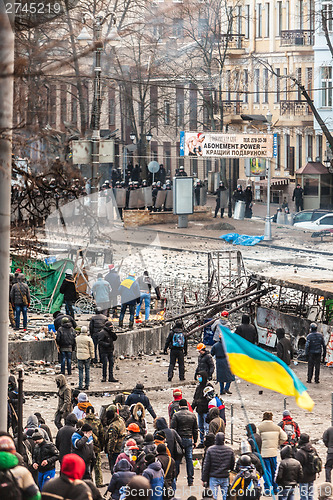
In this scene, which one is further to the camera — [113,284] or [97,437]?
[113,284]

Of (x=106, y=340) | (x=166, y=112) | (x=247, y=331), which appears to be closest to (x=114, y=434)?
(x=106, y=340)

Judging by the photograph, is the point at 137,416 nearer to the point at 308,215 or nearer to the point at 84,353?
the point at 84,353

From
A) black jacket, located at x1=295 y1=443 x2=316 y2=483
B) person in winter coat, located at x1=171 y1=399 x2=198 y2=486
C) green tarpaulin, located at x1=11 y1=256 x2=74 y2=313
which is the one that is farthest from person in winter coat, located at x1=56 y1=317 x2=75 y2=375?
black jacket, located at x1=295 y1=443 x2=316 y2=483

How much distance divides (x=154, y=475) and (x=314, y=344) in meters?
9.55

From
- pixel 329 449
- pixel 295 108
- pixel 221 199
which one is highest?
pixel 295 108

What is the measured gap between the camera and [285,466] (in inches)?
518

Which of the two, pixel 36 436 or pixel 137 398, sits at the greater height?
pixel 36 436

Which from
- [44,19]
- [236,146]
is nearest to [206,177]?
[236,146]

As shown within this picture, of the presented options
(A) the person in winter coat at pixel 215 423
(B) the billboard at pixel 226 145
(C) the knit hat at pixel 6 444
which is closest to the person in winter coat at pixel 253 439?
(A) the person in winter coat at pixel 215 423

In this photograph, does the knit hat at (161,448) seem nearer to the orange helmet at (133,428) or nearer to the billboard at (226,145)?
the orange helmet at (133,428)

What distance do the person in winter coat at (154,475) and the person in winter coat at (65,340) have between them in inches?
330

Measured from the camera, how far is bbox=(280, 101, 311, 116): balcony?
2227 inches

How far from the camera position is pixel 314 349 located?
21.4m

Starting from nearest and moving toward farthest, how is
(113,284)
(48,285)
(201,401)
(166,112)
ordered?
(201,401) < (113,284) < (48,285) < (166,112)
